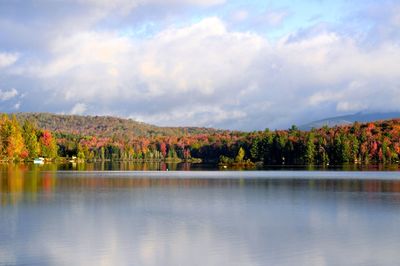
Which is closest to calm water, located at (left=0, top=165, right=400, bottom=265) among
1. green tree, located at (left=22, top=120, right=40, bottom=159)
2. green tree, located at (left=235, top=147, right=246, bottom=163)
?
green tree, located at (left=235, top=147, right=246, bottom=163)

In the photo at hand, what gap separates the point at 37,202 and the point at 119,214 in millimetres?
9614

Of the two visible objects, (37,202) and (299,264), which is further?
(37,202)

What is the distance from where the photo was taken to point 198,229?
28562 millimetres

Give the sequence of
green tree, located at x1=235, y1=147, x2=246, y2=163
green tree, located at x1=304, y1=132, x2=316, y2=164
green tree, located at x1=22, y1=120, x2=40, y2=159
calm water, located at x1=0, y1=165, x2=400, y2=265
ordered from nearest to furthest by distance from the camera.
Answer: calm water, located at x1=0, y1=165, x2=400, y2=265 → green tree, located at x1=22, y1=120, x2=40, y2=159 → green tree, located at x1=235, y1=147, x2=246, y2=163 → green tree, located at x1=304, y1=132, x2=316, y2=164

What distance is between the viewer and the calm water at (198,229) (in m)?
21.9

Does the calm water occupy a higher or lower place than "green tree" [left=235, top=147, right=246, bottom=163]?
lower

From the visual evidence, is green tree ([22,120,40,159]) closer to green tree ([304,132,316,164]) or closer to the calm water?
green tree ([304,132,316,164])

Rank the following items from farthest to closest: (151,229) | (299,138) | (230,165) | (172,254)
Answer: (299,138) → (230,165) → (151,229) → (172,254)

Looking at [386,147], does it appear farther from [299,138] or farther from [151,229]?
[151,229]

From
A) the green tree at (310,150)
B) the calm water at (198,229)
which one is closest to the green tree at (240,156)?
the green tree at (310,150)

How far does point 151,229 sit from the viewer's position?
2853 cm

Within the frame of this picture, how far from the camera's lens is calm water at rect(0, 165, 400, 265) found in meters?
21.9

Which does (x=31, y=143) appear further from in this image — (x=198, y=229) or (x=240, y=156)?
(x=198, y=229)

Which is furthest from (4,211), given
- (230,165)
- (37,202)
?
(230,165)
